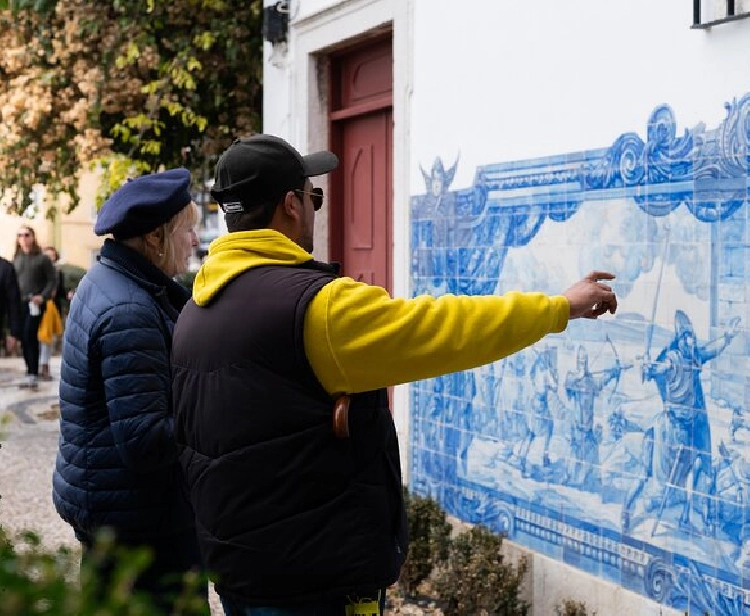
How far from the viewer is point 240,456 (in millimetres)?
2697

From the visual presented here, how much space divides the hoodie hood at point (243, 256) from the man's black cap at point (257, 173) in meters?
0.08

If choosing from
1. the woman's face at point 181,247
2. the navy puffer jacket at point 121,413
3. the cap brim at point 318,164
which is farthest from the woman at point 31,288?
the cap brim at point 318,164

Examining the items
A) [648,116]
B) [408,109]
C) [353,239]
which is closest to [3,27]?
[353,239]

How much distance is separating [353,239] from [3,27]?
597 centimetres

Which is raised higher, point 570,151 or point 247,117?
point 247,117

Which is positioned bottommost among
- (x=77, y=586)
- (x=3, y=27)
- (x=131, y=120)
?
(x=77, y=586)

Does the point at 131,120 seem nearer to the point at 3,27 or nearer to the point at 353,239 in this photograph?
the point at 3,27

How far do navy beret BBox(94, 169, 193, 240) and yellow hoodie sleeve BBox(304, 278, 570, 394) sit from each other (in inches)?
45.2

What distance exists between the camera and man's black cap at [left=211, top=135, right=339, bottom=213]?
2.82 meters

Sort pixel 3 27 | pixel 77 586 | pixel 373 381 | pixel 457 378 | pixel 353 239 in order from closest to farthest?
pixel 77 586, pixel 373 381, pixel 457 378, pixel 353 239, pixel 3 27

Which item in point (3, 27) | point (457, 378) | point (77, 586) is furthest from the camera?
point (3, 27)

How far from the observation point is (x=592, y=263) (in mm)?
5082

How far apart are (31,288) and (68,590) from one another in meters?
15.1

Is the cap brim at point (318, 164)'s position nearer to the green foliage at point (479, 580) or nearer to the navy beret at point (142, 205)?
the navy beret at point (142, 205)
